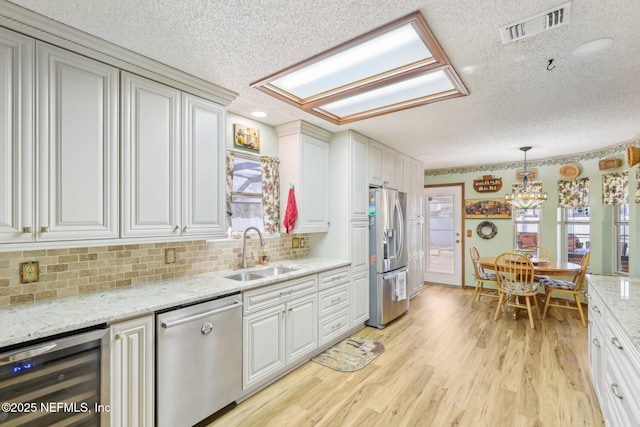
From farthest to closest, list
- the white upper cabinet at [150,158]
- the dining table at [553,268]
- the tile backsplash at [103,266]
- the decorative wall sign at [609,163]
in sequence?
the decorative wall sign at [609,163] → the dining table at [553,268] → the white upper cabinet at [150,158] → the tile backsplash at [103,266]

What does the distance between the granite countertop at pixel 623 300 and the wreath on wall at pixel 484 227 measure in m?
3.06

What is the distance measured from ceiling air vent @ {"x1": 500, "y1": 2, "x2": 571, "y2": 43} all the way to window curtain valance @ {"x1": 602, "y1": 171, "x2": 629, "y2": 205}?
3.69 m

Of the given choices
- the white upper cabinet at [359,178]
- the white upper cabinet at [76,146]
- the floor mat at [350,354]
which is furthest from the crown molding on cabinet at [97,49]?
the floor mat at [350,354]

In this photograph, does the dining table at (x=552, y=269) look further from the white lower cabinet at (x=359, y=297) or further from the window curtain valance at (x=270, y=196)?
the window curtain valance at (x=270, y=196)

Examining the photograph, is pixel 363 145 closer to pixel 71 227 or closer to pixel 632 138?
pixel 71 227

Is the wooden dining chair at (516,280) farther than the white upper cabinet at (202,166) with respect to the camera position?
Yes

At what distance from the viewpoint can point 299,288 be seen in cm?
270

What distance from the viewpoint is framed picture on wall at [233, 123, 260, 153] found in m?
2.91

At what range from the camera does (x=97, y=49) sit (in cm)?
174

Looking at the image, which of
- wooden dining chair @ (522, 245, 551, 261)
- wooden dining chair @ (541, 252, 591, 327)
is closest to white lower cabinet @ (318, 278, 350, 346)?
→ wooden dining chair @ (541, 252, 591, 327)

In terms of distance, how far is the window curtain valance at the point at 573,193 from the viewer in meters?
4.64

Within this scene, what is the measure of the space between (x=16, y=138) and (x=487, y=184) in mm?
6179

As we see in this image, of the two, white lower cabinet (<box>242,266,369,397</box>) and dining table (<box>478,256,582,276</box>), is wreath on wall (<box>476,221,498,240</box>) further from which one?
white lower cabinet (<box>242,266,369,397</box>)

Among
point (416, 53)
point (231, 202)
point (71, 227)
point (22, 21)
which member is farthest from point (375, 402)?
point (22, 21)
